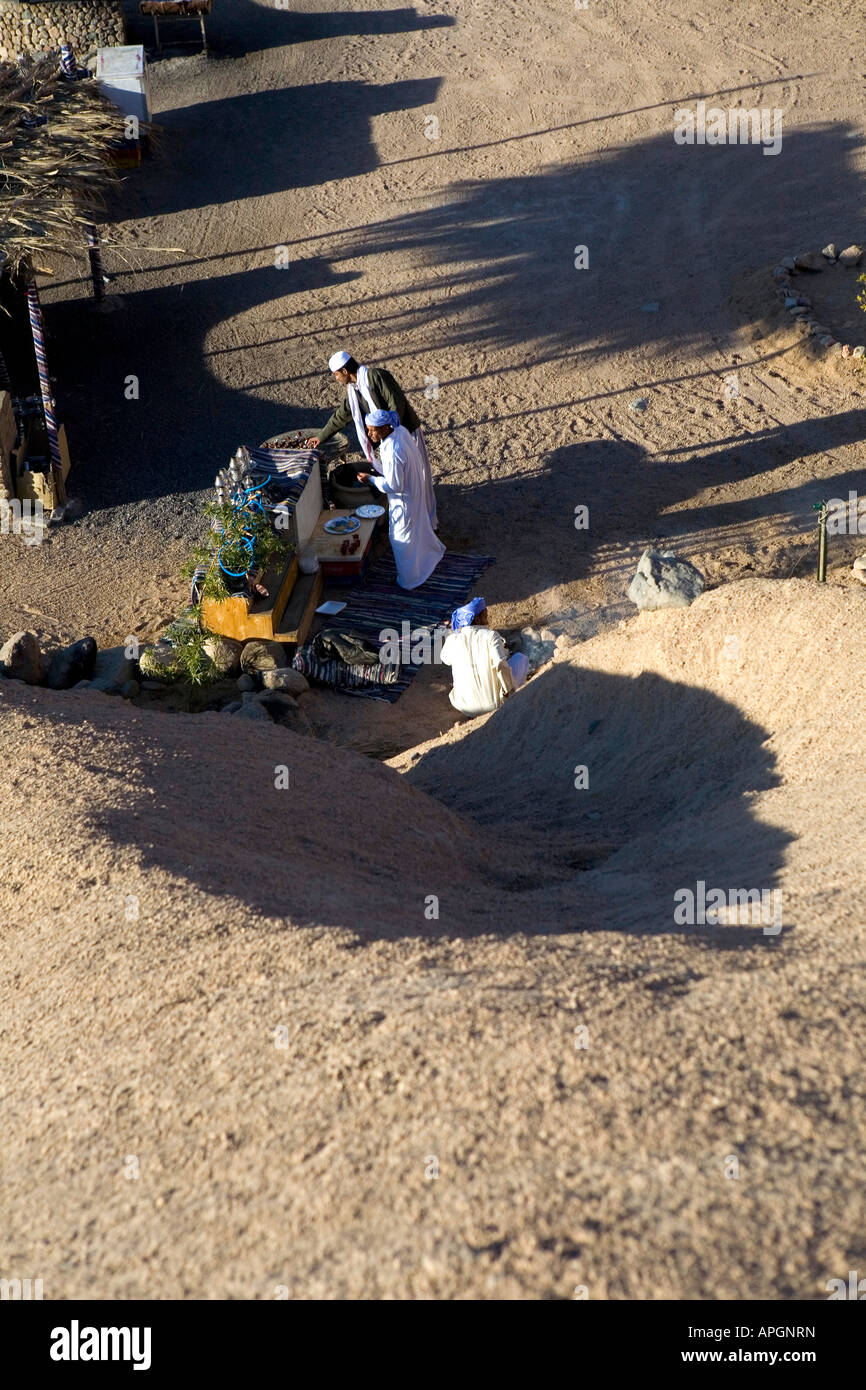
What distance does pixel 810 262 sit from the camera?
41.0 ft

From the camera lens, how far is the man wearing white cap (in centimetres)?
895

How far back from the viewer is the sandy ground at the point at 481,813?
2803mm

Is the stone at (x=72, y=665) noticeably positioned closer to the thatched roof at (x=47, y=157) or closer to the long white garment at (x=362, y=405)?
the long white garment at (x=362, y=405)

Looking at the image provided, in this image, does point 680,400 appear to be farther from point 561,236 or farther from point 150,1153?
point 150,1153

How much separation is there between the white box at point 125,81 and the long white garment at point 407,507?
863 cm

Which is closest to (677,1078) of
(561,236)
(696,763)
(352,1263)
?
(352,1263)

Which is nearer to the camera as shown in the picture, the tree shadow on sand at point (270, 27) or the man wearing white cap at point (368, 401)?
the man wearing white cap at point (368, 401)

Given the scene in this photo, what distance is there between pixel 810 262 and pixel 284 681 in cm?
805

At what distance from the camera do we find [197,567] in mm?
8695

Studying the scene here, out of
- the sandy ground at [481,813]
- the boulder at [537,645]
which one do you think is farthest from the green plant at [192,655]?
the boulder at [537,645]

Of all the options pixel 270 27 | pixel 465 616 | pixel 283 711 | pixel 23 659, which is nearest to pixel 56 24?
pixel 270 27

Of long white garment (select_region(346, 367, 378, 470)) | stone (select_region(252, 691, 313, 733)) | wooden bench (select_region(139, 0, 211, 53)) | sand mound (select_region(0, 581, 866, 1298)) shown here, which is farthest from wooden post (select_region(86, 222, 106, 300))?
sand mound (select_region(0, 581, 866, 1298))

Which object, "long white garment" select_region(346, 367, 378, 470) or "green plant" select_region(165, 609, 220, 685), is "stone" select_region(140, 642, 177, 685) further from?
"long white garment" select_region(346, 367, 378, 470)

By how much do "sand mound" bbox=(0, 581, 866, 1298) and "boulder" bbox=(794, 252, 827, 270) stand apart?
8.25 m
